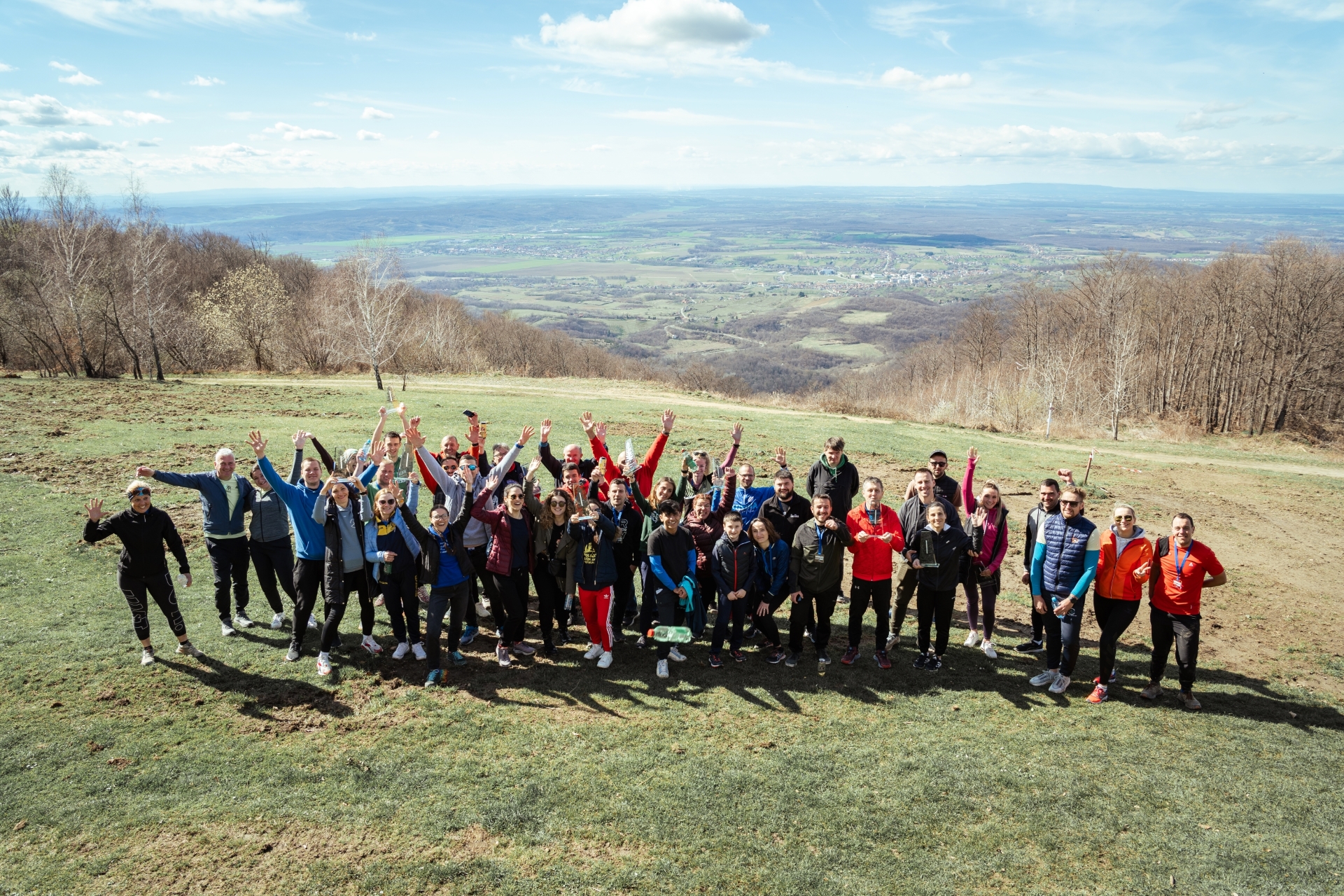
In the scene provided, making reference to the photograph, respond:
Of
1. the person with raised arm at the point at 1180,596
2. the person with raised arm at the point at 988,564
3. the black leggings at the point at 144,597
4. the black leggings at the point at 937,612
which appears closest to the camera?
the person with raised arm at the point at 1180,596

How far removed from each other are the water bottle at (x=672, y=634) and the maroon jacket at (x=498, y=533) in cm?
212

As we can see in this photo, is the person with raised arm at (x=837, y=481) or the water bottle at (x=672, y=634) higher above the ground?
the person with raised arm at (x=837, y=481)

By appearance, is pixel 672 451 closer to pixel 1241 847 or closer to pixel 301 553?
pixel 301 553

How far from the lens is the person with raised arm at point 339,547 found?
8.22 m

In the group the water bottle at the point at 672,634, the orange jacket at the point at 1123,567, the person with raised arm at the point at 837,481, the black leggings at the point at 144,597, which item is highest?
the person with raised arm at the point at 837,481

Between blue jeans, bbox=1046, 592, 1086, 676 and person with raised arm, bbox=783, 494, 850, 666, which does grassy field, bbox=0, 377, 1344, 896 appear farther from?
person with raised arm, bbox=783, 494, 850, 666

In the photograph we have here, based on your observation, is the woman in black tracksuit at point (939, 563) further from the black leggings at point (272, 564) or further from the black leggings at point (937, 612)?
the black leggings at point (272, 564)

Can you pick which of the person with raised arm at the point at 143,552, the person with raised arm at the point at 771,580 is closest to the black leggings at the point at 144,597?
the person with raised arm at the point at 143,552

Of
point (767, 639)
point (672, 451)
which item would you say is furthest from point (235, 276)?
point (767, 639)

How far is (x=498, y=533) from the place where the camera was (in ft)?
28.8

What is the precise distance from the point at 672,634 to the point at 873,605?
278 cm

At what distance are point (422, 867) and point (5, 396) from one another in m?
29.8

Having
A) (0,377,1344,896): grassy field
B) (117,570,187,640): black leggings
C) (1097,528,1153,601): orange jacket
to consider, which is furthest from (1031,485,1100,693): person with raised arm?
(117,570,187,640): black leggings

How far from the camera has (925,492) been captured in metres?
8.89
